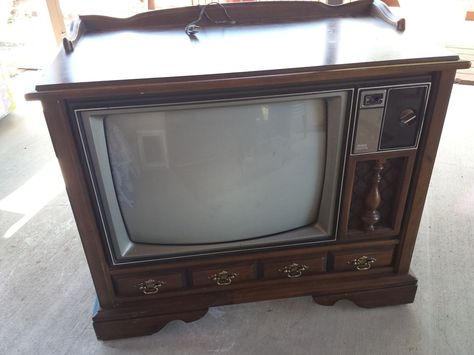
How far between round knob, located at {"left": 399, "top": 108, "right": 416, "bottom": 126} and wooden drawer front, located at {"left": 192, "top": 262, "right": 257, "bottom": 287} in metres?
0.52

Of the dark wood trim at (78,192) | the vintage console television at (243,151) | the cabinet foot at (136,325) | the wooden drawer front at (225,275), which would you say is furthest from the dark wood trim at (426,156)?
the dark wood trim at (78,192)

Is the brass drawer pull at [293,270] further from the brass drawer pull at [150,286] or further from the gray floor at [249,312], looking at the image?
the brass drawer pull at [150,286]

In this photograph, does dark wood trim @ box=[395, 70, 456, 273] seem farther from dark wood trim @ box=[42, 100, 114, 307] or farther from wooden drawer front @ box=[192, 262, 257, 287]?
dark wood trim @ box=[42, 100, 114, 307]

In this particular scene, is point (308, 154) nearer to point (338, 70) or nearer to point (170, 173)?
point (338, 70)

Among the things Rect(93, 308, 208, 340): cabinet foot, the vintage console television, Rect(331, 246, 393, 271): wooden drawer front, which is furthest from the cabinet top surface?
Rect(93, 308, 208, 340): cabinet foot

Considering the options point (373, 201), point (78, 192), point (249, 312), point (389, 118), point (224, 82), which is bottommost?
point (249, 312)

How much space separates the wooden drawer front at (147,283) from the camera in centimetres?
108

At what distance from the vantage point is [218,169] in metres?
0.96

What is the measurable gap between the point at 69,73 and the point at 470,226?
144 centimetres

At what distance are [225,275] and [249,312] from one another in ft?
0.64

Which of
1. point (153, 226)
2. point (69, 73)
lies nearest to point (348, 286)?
point (153, 226)

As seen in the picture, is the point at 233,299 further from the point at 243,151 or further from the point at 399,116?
the point at 399,116

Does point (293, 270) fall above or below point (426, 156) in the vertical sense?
below

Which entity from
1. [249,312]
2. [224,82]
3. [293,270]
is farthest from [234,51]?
[249,312]
